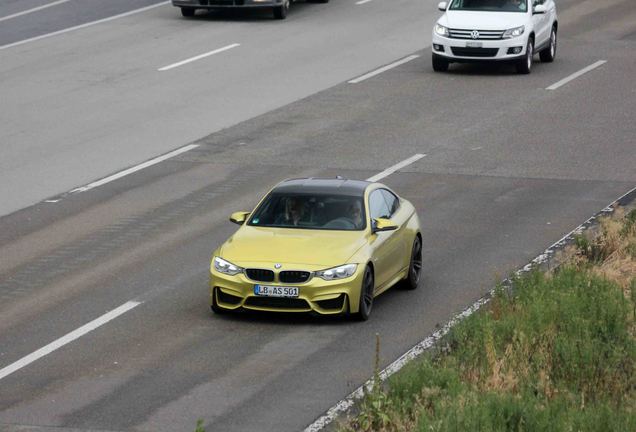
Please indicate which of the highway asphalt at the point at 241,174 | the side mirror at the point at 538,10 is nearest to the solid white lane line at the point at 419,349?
the highway asphalt at the point at 241,174

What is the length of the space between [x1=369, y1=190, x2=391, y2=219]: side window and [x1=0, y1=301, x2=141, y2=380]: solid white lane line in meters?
2.78

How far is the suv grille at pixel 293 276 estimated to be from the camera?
50.6 feet

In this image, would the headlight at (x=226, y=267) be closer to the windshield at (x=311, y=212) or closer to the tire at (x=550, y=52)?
the windshield at (x=311, y=212)

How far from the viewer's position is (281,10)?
38.8 meters

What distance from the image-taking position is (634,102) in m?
29.9

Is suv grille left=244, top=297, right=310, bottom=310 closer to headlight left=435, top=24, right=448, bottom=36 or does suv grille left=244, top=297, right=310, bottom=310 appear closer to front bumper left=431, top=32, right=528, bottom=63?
front bumper left=431, top=32, right=528, bottom=63

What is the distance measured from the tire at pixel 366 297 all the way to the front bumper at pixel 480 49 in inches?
665

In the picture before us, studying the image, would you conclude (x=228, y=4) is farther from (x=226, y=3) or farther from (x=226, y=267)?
(x=226, y=267)

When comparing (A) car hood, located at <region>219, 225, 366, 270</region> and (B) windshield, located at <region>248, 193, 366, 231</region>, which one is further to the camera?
(B) windshield, located at <region>248, 193, 366, 231</region>

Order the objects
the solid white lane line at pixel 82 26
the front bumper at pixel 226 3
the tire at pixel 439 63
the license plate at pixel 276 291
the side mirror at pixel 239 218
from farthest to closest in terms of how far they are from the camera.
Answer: the front bumper at pixel 226 3 → the solid white lane line at pixel 82 26 → the tire at pixel 439 63 → the side mirror at pixel 239 218 → the license plate at pixel 276 291

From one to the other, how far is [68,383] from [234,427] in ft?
6.48

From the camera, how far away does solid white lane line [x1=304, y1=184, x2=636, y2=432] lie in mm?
12562

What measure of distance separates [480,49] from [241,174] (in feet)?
32.6

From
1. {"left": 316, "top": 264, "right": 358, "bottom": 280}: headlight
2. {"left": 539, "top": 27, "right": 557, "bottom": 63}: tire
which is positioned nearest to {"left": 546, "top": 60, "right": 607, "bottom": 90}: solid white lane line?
{"left": 539, "top": 27, "right": 557, "bottom": 63}: tire
